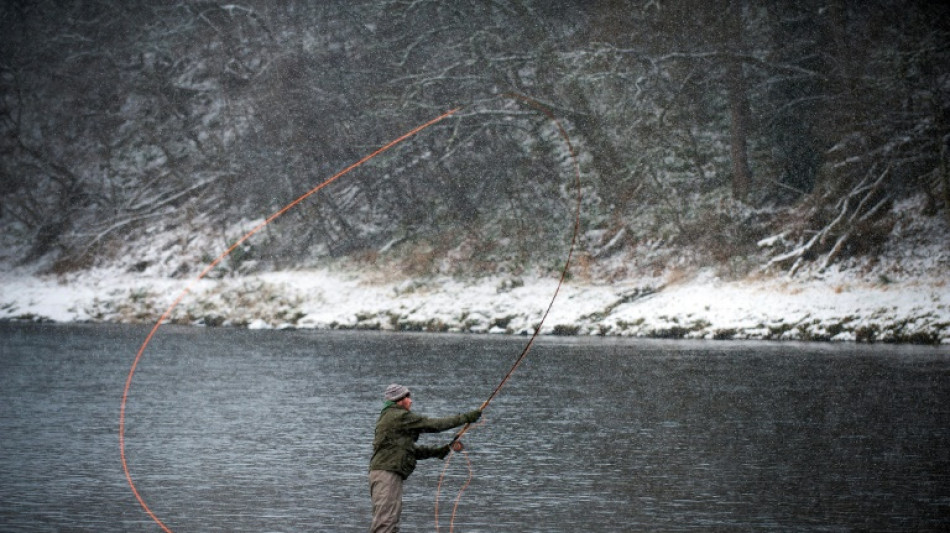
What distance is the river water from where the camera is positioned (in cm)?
984

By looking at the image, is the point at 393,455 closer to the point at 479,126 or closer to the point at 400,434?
the point at 400,434

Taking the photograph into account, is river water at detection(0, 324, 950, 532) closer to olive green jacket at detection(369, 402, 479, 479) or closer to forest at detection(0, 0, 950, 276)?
olive green jacket at detection(369, 402, 479, 479)

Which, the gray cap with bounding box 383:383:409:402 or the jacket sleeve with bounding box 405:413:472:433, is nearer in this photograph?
the jacket sleeve with bounding box 405:413:472:433

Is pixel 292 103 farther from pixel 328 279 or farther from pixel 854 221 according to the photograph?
pixel 854 221

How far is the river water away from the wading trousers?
53.7 inches

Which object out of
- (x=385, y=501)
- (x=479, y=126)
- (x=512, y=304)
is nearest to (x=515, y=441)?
(x=385, y=501)

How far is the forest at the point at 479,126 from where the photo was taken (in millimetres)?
34625

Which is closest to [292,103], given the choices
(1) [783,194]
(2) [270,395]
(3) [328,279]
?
(3) [328,279]

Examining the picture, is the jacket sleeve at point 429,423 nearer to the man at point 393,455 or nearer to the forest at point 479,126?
the man at point 393,455

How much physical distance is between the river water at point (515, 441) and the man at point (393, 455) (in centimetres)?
138

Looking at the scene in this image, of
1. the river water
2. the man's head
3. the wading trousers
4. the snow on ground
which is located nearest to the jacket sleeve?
the man's head

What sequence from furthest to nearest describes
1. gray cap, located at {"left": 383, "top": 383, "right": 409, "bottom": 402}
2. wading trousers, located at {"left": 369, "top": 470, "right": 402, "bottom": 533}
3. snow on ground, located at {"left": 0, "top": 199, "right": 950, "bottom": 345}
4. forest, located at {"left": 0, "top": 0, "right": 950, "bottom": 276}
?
forest, located at {"left": 0, "top": 0, "right": 950, "bottom": 276}, snow on ground, located at {"left": 0, "top": 199, "right": 950, "bottom": 345}, gray cap, located at {"left": 383, "top": 383, "right": 409, "bottom": 402}, wading trousers, located at {"left": 369, "top": 470, "right": 402, "bottom": 533}

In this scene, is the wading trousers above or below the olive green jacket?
below

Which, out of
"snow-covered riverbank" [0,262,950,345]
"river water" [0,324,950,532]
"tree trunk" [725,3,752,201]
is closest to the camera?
"river water" [0,324,950,532]
